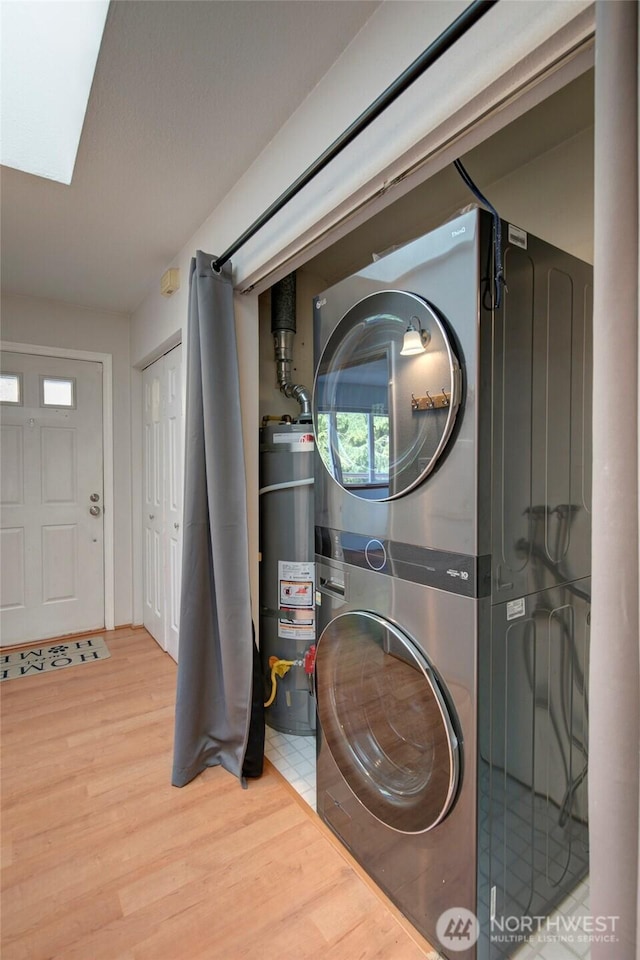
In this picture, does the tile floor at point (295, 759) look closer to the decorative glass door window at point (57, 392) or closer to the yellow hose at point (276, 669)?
the yellow hose at point (276, 669)

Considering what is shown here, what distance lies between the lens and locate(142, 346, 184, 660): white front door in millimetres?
2807

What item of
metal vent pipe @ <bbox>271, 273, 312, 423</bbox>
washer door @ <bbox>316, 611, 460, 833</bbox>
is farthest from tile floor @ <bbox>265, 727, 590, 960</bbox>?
metal vent pipe @ <bbox>271, 273, 312, 423</bbox>

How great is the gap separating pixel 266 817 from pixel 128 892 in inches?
19.1

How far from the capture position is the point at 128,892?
1.38 m

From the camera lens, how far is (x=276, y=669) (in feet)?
7.11

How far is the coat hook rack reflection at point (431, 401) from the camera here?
1.08 metres

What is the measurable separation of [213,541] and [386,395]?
100cm

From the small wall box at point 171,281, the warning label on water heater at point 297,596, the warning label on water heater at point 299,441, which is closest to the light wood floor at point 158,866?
the warning label on water heater at point 297,596

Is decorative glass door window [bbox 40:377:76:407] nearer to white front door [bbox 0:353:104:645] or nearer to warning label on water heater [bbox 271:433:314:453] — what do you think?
white front door [bbox 0:353:104:645]

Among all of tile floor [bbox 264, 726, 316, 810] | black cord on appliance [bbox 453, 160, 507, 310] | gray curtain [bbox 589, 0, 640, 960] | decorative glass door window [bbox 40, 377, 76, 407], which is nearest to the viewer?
gray curtain [bbox 589, 0, 640, 960]

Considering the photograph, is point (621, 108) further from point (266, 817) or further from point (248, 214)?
point (266, 817)

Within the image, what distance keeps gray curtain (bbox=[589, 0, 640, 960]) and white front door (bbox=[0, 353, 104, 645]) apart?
352 centimetres

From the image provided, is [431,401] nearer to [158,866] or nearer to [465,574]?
[465,574]

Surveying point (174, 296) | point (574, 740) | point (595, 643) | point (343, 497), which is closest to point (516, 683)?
point (574, 740)
